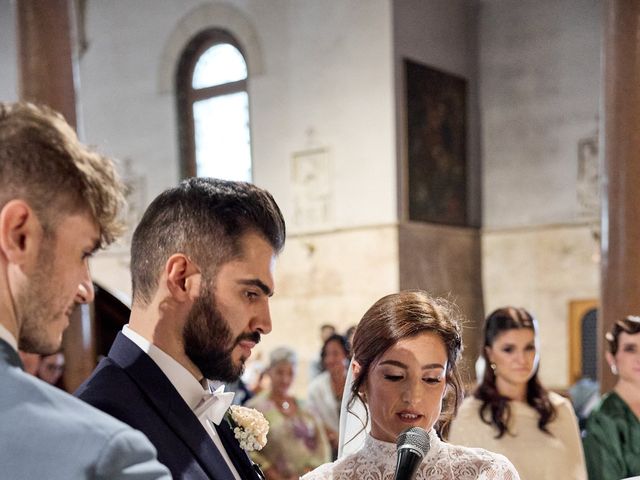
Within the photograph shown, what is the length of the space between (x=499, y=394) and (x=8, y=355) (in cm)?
305

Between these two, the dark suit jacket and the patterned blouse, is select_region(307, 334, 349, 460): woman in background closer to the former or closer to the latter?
the patterned blouse

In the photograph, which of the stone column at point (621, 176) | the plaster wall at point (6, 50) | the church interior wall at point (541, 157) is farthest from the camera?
the plaster wall at point (6, 50)

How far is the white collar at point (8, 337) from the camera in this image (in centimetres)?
107

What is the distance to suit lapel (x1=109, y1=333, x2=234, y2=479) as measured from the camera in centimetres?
165

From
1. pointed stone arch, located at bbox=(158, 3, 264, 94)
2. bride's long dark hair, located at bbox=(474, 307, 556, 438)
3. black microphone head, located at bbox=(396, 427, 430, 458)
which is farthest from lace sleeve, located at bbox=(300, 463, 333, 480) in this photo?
pointed stone arch, located at bbox=(158, 3, 264, 94)

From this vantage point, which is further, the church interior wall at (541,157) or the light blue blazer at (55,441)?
the church interior wall at (541,157)

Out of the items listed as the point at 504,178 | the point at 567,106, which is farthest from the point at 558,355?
the point at 567,106

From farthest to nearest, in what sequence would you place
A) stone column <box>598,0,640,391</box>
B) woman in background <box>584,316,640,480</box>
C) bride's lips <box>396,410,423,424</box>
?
stone column <box>598,0,640,391</box> → woman in background <box>584,316,640,480</box> → bride's lips <box>396,410,423,424</box>

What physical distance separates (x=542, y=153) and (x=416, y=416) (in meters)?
12.1

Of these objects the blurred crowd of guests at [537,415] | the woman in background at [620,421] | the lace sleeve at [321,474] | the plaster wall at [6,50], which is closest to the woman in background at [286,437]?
the blurred crowd of guests at [537,415]

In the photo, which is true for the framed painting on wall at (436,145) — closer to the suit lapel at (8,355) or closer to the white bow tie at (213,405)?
the white bow tie at (213,405)

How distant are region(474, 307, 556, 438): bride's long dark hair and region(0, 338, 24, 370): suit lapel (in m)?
2.93

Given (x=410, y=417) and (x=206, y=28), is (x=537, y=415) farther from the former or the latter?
(x=206, y=28)

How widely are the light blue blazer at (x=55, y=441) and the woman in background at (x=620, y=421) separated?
326 centimetres
